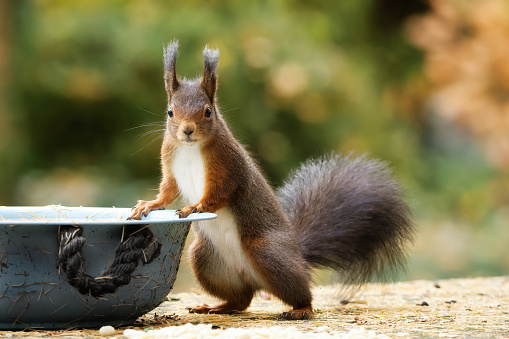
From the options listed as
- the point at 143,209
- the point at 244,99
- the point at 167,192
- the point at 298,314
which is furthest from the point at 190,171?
the point at 244,99

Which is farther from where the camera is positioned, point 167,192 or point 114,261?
point 167,192

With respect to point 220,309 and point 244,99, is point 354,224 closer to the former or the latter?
point 220,309

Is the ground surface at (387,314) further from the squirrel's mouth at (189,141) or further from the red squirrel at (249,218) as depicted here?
the squirrel's mouth at (189,141)

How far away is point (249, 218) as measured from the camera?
2377 millimetres

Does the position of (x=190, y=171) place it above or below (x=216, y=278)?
above

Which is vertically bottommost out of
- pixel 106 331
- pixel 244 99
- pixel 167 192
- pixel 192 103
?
pixel 106 331

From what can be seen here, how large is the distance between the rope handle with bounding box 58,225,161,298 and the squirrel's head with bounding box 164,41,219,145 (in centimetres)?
43

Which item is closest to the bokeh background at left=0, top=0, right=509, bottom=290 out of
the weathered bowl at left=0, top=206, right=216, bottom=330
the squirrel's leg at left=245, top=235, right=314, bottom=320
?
the squirrel's leg at left=245, top=235, right=314, bottom=320

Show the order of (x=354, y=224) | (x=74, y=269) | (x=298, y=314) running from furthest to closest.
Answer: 1. (x=354, y=224)
2. (x=298, y=314)
3. (x=74, y=269)

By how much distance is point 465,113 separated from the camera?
5.34m

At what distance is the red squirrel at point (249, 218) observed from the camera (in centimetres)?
231

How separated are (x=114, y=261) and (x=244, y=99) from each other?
3.28m

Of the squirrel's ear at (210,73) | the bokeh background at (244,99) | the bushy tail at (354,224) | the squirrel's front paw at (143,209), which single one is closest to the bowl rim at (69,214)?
the squirrel's front paw at (143,209)

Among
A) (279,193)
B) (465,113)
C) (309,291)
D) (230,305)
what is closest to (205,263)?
(230,305)
